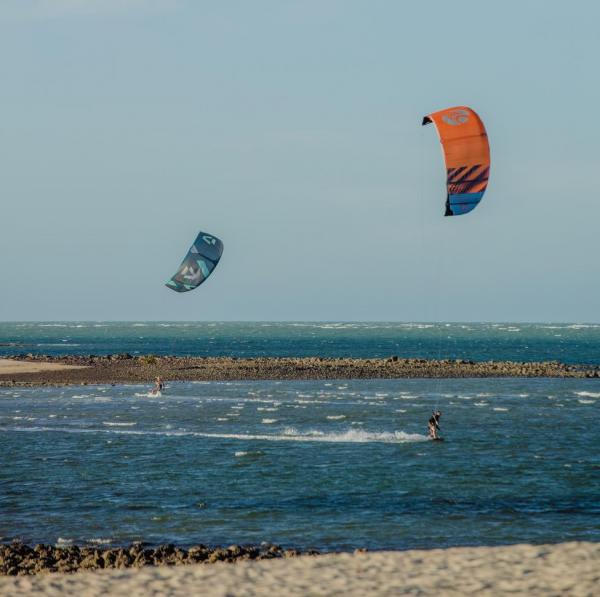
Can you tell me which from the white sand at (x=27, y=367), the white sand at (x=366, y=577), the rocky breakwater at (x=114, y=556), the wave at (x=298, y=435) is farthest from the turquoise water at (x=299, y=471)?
the white sand at (x=27, y=367)

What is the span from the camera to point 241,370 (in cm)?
8506

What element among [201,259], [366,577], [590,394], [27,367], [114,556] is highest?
[201,259]

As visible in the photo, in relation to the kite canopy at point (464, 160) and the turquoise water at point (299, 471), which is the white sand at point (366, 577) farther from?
the kite canopy at point (464, 160)

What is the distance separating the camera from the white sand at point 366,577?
17172 mm

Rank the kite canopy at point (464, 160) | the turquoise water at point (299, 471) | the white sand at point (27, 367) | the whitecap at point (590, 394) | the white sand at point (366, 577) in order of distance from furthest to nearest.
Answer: the white sand at point (27, 367) < the whitecap at point (590, 394) < the kite canopy at point (464, 160) < the turquoise water at point (299, 471) < the white sand at point (366, 577)

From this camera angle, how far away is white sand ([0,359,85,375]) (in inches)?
3263

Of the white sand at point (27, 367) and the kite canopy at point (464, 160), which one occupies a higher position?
the kite canopy at point (464, 160)

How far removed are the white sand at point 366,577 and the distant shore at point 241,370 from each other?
179 ft

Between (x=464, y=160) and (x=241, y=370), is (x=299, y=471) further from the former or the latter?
(x=241, y=370)

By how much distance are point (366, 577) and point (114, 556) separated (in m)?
5.54

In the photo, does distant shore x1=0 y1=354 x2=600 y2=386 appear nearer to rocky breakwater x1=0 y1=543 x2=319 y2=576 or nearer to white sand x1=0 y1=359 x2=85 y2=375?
white sand x1=0 y1=359 x2=85 y2=375

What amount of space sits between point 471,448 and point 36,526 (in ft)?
66.7

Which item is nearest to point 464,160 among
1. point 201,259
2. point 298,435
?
point 298,435

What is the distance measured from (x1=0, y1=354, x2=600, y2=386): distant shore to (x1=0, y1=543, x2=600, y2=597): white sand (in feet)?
179
